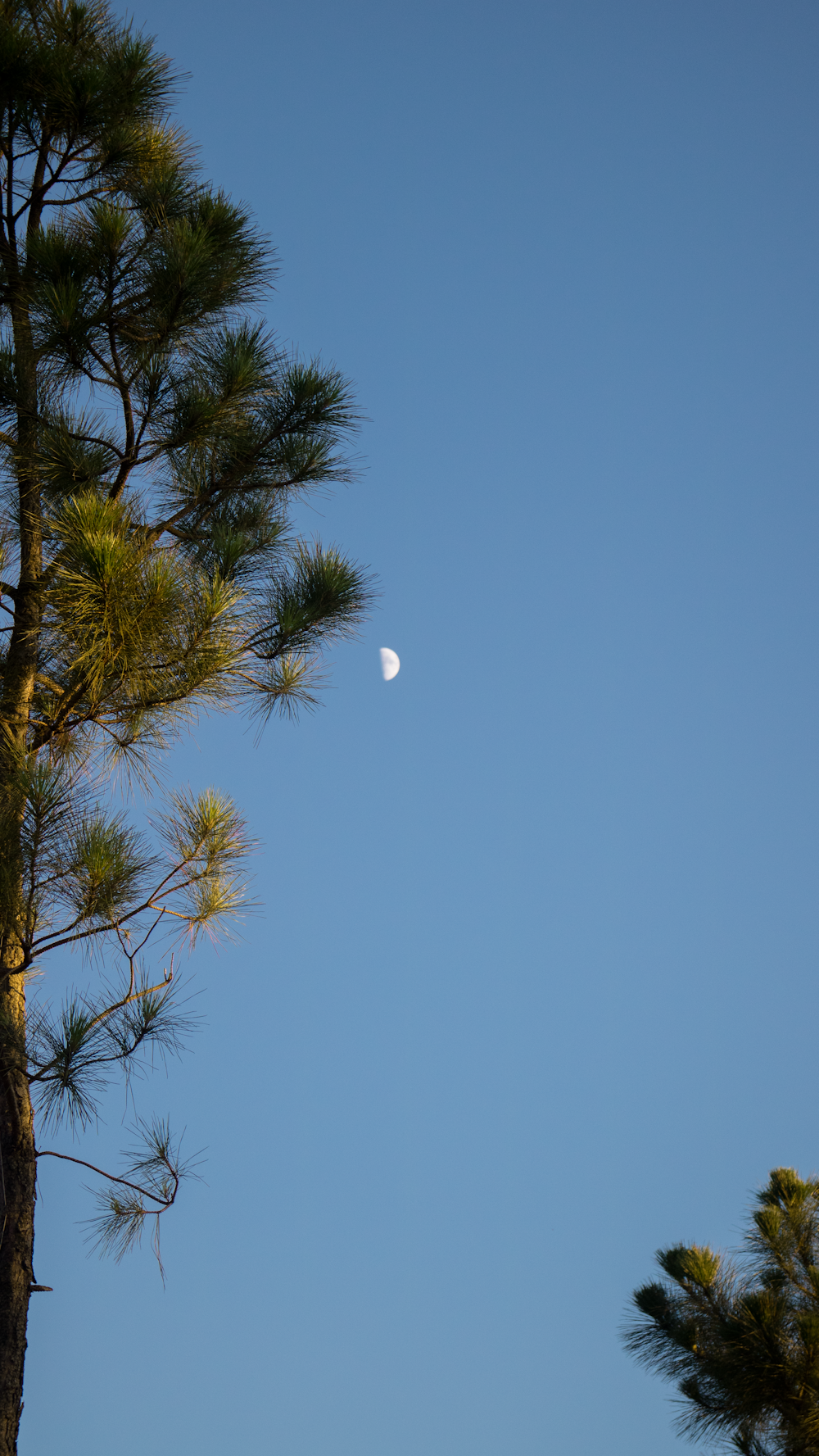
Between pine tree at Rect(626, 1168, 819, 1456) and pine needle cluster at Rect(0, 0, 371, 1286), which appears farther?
pine tree at Rect(626, 1168, 819, 1456)

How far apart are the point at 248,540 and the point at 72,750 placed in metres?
0.77

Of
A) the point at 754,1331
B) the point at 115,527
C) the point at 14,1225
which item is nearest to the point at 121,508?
the point at 115,527

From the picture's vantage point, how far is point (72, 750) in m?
2.99

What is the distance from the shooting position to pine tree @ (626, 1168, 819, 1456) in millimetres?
3957

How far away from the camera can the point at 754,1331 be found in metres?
3.96

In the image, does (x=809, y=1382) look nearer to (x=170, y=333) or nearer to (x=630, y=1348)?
(x=630, y=1348)

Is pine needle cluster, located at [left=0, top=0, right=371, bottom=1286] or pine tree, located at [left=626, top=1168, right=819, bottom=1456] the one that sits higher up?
pine needle cluster, located at [left=0, top=0, right=371, bottom=1286]

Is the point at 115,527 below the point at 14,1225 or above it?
above

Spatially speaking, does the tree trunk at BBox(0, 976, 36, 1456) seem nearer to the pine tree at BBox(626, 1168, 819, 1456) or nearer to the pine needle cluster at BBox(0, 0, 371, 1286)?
the pine needle cluster at BBox(0, 0, 371, 1286)

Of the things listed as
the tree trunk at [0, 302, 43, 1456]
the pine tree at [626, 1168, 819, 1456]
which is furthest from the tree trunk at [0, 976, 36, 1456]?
the pine tree at [626, 1168, 819, 1456]

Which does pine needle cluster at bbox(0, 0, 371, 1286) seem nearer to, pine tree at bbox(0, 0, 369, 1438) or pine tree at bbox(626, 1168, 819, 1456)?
pine tree at bbox(0, 0, 369, 1438)

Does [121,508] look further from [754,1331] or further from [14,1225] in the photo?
[754,1331]

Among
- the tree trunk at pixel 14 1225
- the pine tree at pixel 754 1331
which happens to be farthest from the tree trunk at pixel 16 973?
the pine tree at pixel 754 1331

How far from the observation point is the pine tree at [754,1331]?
396cm
